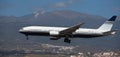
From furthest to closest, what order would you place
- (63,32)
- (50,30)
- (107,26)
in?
(107,26)
(50,30)
(63,32)

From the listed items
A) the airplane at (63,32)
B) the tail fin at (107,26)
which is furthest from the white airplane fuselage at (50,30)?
the tail fin at (107,26)

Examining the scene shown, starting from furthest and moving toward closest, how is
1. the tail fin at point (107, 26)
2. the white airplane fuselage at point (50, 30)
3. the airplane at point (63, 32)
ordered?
the tail fin at point (107, 26)
the white airplane fuselage at point (50, 30)
the airplane at point (63, 32)

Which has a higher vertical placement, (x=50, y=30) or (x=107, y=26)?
(x=107, y=26)

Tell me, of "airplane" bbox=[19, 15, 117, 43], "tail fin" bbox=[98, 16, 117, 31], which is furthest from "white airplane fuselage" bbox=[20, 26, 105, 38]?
"tail fin" bbox=[98, 16, 117, 31]

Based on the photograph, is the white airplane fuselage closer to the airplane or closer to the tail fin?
the airplane

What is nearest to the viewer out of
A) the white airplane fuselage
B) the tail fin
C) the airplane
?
the airplane

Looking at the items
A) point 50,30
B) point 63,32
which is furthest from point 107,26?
point 50,30

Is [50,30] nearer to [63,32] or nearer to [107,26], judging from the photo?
[63,32]

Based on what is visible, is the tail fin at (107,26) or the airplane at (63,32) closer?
the airplane at (63,32)

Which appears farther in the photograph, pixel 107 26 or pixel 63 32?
pixel 107 26

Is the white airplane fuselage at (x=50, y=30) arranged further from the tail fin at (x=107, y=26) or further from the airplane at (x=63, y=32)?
the tail fin at (x=107, y=26)

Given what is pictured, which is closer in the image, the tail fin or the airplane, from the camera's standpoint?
the airplane

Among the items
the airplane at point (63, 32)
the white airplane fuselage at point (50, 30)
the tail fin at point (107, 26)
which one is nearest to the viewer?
the airplane at point (63, 32)

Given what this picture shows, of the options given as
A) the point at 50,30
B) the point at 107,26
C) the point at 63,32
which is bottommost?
the point at 63,32
